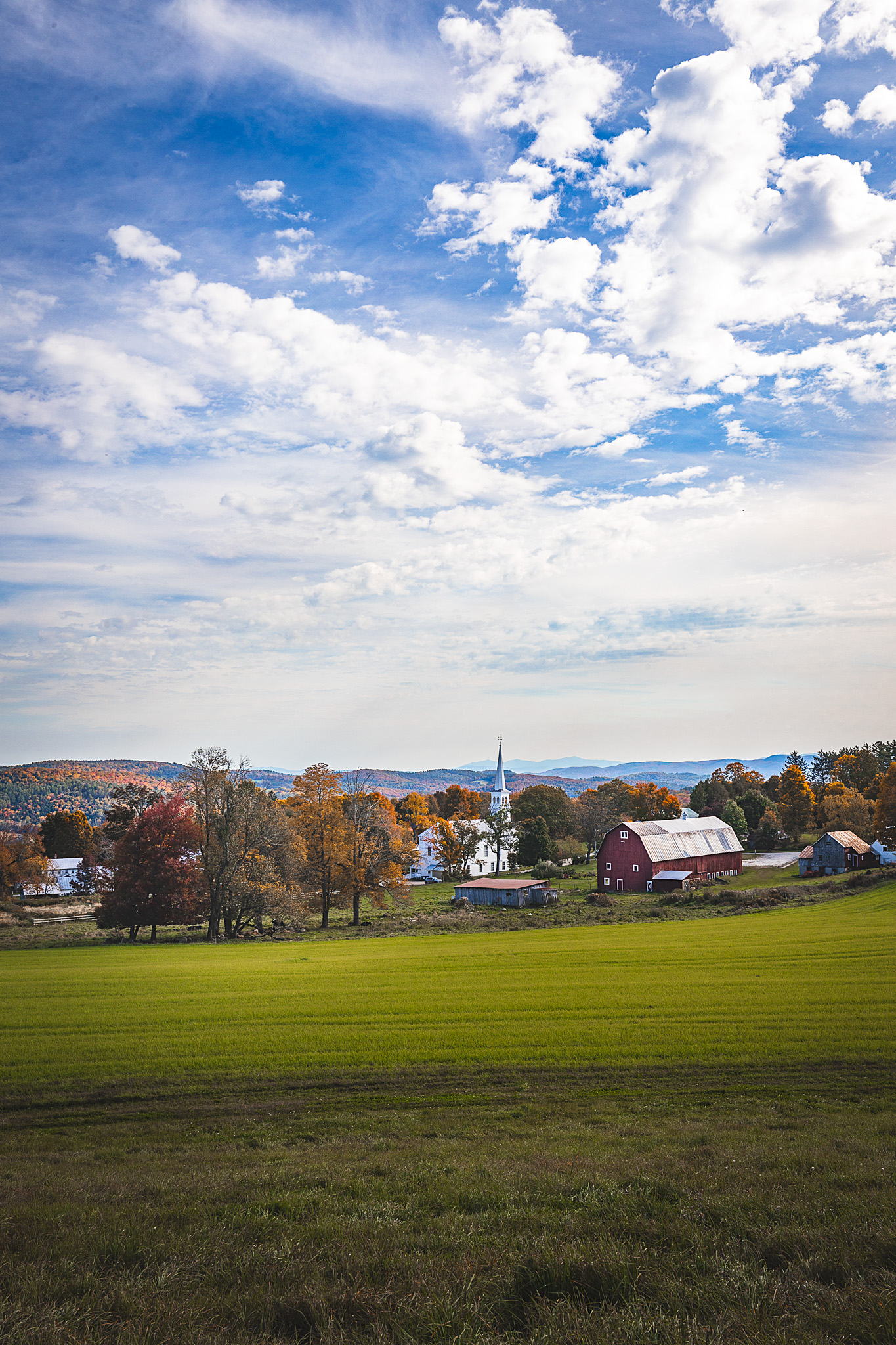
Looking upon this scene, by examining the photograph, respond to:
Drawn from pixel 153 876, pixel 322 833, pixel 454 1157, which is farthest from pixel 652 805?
pixel 454 1157

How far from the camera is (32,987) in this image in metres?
25.6

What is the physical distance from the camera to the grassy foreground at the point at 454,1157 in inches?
172

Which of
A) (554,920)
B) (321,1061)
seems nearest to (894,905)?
(554,920)

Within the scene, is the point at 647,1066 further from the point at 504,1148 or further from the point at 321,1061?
the point at 321,1061

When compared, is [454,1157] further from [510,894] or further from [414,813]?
[414,813]

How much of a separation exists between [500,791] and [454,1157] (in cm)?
12253

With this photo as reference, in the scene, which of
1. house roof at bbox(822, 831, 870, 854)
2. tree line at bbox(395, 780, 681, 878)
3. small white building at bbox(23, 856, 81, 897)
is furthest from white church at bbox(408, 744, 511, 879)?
small white building at bbox(23, 856, 81, 897)

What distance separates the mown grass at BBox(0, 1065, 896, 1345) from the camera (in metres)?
4.19

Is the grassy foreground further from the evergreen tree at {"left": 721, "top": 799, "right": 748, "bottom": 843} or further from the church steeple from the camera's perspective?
the church steeple

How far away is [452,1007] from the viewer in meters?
21.2

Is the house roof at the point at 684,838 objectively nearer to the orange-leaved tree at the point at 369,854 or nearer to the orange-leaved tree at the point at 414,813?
the orange-leaved tree at the point at 369,854

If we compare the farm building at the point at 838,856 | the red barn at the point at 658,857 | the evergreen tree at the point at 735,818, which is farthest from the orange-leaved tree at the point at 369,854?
the evergreen tree at the point at 735,818

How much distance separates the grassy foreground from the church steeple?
101013mm

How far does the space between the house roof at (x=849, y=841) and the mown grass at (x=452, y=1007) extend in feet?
136
